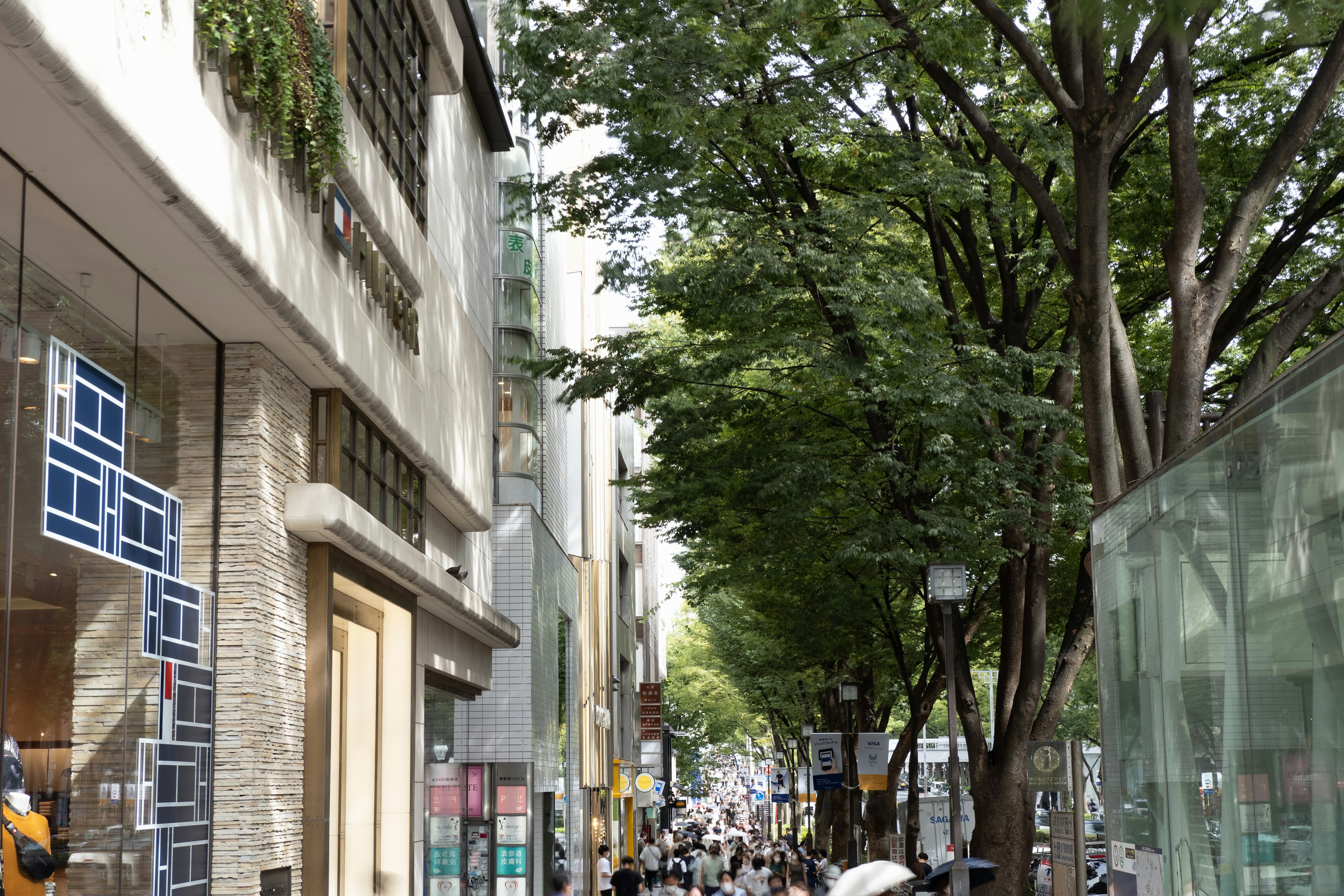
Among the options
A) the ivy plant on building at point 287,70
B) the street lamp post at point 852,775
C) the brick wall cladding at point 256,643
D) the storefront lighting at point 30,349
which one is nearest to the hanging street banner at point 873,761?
the street lamp post at point 852,775

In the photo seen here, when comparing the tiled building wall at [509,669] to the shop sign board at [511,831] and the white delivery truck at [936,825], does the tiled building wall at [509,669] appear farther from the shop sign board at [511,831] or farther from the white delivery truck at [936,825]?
the white delivery truck at [936,825]

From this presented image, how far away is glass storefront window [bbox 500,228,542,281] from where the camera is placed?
71.4ft

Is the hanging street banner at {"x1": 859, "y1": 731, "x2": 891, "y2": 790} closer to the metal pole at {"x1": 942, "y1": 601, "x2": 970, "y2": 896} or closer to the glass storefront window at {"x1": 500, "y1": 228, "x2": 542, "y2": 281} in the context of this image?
the metal pole at {"x1": 942, "y1": 601, "x2": 970, "y2": 896}

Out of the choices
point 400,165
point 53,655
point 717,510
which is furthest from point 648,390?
point 53,655

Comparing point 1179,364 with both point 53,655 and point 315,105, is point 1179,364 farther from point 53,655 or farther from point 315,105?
point 53,655

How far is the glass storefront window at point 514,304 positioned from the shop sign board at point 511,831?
25.0ft

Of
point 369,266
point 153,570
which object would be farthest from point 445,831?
point 153,570

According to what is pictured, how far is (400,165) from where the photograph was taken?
14.1m

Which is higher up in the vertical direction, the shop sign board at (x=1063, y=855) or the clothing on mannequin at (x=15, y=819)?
the clothing on mannequin at (x=15, y=819)

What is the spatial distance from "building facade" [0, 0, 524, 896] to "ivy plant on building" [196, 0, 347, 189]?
0.43ft

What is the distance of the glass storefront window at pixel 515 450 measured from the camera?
21828 mm

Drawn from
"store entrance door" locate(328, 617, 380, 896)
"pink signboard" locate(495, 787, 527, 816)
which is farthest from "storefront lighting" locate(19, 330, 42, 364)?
"pink signboard" locate(495, 787, 527, 816)

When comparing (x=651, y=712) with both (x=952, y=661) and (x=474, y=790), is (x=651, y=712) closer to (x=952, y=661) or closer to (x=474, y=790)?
(x=474, y=790)

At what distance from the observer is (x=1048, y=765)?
16141mm
